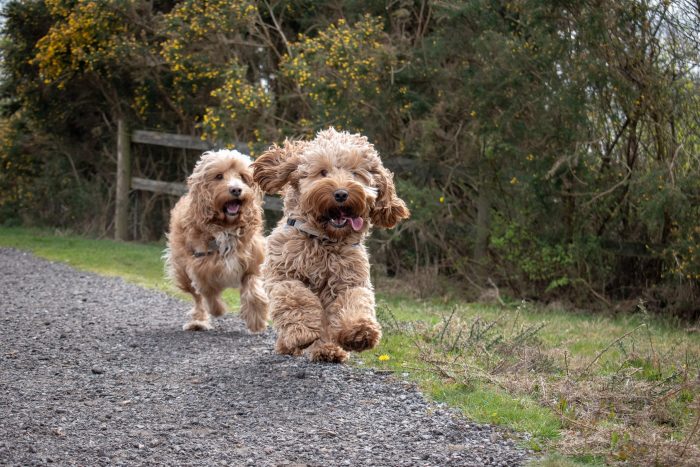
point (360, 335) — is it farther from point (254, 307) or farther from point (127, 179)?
point (127, 179)

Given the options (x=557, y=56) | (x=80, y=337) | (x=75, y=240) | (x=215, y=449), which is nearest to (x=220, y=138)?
(x=75, y=240)

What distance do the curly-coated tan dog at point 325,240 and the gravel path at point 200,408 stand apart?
0.99ft

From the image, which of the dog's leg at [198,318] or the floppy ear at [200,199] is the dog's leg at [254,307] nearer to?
the dog's leg at [198,318]

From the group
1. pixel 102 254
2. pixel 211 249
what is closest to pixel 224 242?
pixel 211 249

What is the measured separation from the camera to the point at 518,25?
11.1m

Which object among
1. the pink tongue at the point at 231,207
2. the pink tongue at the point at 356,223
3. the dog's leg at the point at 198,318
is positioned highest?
the pink tongue at the point at 231,207

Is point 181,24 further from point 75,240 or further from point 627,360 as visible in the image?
point 627,360

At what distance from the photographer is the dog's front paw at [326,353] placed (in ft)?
22.6

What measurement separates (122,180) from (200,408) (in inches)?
584

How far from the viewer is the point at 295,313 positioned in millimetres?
6590

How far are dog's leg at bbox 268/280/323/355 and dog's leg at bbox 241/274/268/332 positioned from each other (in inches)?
72.5

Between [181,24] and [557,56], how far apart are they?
7.32m

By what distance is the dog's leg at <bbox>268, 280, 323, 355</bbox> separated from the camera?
21.3 ft

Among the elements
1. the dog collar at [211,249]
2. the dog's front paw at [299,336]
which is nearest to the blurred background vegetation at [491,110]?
the dog collar at [211,249]
